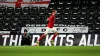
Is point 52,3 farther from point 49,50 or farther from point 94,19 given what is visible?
point 49,50

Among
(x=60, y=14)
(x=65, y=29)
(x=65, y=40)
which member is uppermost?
(x=60, y=14)

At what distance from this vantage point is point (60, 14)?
20.2m

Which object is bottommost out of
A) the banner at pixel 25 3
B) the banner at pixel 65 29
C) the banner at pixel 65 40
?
the banner at pixel 65 40

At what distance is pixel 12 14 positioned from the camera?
2069 centimetres

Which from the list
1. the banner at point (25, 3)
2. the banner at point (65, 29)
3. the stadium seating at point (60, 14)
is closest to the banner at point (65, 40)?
the banner at point (65, 29)

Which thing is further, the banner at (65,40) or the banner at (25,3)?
the banner at (25,3)

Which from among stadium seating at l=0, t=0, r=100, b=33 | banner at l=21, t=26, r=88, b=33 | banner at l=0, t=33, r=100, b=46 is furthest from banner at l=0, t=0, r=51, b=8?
banner at l=0, t=33, r=100, b=46

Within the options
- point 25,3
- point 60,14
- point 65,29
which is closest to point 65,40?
point 65,29

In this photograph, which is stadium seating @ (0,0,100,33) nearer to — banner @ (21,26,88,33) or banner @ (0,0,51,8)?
banner @ (0,0,51,8)

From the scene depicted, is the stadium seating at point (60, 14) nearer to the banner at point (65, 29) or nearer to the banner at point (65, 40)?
the banner at point (65, 29)

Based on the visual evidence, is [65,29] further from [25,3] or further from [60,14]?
[25,3]

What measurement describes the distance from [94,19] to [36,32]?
164 inches

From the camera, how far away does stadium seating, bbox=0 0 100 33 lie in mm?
19312

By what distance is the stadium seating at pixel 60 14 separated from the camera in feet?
63.4
